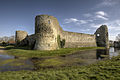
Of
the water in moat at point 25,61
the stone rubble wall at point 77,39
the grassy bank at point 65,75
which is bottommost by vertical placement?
the water in moat at point 25,61

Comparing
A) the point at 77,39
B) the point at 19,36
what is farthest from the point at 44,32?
the point at 19,36

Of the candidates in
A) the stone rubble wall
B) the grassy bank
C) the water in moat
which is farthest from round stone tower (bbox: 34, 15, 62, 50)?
the grassy bank

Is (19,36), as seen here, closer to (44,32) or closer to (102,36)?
(44,32)

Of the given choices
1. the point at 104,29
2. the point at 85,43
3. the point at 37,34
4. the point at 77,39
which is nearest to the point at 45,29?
the point at 37,34

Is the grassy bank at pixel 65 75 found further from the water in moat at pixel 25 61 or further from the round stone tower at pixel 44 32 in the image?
the round stone tower at pixel 44 32

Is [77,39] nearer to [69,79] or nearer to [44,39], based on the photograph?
[44,39]

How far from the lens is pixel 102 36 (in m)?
47.0

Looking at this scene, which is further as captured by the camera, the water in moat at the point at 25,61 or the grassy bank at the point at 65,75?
the water in moat at the point at 25,61

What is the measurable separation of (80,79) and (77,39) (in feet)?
114

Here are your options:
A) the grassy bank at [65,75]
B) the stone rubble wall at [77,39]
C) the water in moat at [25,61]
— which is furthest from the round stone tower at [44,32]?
the grassy bank at [65,75]

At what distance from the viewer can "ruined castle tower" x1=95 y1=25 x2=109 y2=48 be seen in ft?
148

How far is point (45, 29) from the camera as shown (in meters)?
20.9

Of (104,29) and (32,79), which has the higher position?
(104,29)

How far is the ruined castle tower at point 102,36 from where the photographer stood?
45.2m
